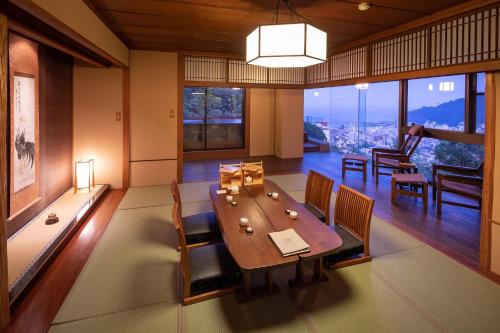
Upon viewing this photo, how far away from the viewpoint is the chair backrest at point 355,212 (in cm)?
264

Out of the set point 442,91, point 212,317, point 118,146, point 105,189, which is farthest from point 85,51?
point 442,91

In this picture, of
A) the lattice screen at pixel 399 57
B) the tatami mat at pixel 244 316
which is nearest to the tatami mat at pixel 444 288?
the tatami mat at pixel 244 316

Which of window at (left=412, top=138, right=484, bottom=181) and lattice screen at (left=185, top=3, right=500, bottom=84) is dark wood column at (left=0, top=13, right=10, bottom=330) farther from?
window at (left=412, top=138, right=484, bottom=181)

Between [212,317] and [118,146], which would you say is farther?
[118,146]

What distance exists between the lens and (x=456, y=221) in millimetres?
3850

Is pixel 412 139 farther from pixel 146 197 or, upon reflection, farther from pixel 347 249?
pixel 146 197

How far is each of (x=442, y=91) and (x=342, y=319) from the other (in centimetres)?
506

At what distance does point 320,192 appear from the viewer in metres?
3.42

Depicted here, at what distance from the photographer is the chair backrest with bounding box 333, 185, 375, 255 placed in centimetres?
264

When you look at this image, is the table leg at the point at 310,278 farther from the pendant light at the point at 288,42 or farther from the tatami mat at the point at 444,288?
the pendant light at the point at 288,42

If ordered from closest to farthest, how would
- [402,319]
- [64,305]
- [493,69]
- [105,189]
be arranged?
[402,319] → [64,305] → [493,69] → [105,189]

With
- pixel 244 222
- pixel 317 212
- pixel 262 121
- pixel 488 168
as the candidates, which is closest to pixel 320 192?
pixel 317 212

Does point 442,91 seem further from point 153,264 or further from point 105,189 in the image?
point 105,189

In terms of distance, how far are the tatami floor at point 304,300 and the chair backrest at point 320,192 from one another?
0.64 meters
